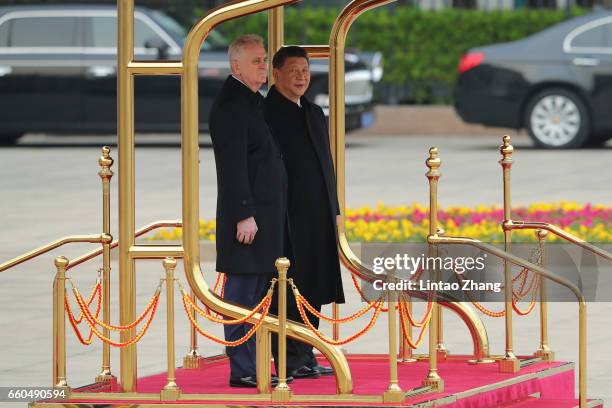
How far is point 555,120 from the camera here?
78.1 feet

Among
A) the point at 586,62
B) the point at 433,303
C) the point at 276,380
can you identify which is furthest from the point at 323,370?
the point at 586,62

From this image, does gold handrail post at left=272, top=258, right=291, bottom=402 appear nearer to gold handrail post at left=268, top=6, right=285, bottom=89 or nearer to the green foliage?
gold handrail post at left=268, top=6, right=285, bottom=89

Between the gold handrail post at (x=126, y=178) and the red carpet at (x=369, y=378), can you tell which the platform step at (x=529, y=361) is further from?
the gold handrail post at (x=126, y=178)

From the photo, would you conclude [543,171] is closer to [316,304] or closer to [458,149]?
[458,149]

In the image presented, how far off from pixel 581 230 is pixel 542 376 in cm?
591

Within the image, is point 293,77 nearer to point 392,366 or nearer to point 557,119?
point 392,366

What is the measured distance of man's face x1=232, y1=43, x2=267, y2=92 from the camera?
7242 millimetres

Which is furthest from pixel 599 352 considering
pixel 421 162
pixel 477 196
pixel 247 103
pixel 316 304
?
pixel 421 162

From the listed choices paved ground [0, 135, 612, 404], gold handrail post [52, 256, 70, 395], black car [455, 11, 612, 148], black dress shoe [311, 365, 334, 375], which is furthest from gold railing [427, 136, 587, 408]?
black car [455, 11, 612, 148]

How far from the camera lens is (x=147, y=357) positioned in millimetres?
9742

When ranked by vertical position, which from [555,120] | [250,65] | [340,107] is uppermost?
[555,120]

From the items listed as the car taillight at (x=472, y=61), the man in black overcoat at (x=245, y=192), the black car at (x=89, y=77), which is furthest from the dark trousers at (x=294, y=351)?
the car taillight at (x=472, y=61)

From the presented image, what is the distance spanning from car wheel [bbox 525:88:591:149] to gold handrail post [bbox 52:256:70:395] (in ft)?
55.9

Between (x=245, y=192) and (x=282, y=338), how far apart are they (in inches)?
23.9
